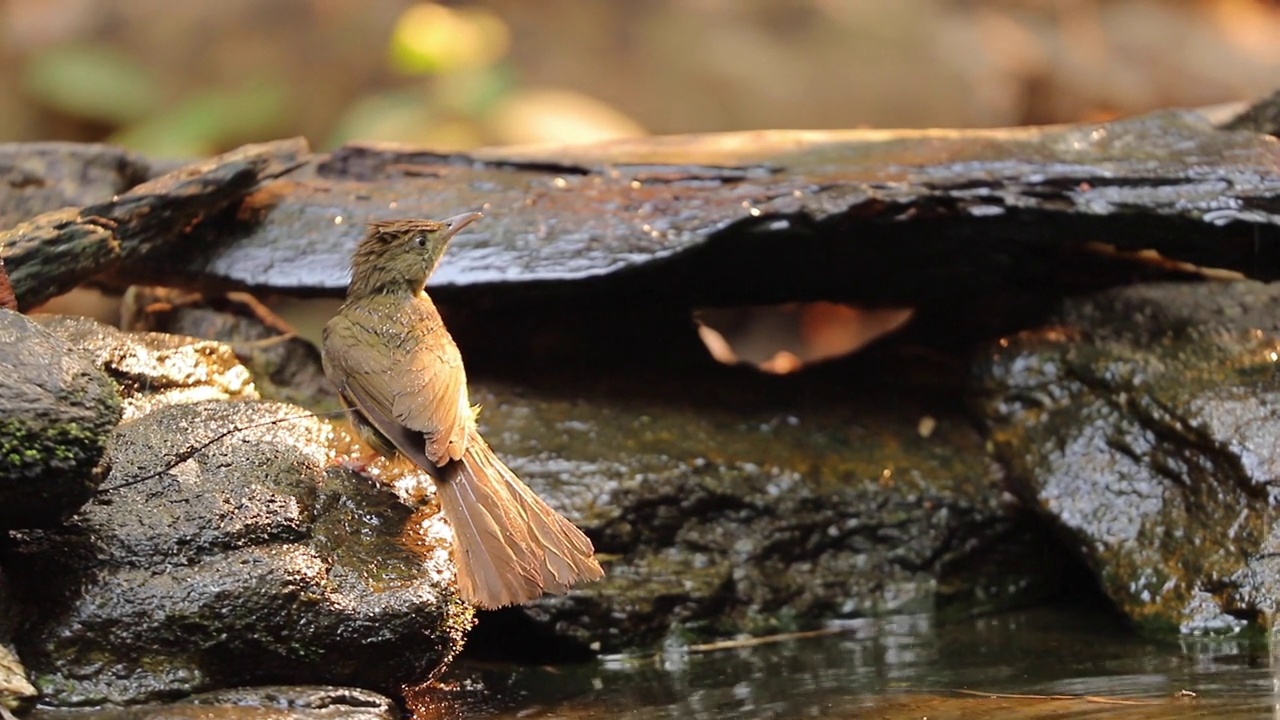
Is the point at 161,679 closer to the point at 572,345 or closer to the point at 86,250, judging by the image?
the point at 86,250

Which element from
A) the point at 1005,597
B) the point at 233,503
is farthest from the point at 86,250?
the point at 1005,597

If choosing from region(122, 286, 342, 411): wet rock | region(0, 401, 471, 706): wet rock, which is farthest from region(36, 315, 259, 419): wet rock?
region(0, 401, 471, 706): wet rock

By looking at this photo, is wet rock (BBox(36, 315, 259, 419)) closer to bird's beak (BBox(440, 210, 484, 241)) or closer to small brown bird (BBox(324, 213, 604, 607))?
small brown bird (BBox(324, 213, 604, 607))

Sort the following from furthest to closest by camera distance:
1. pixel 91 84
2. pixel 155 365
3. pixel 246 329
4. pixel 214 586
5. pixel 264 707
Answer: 1. pixel 91 84
2. pixel 246 329
3. pixel 155 365
4. pixel 214 586
5. pixel 264 707

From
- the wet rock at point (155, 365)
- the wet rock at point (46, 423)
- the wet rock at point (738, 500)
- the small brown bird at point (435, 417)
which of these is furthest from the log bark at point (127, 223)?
the wet rock at point (738, 500)

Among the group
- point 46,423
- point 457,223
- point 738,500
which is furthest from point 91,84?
point 46,423

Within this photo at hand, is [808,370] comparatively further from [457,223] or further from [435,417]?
[435,417]
